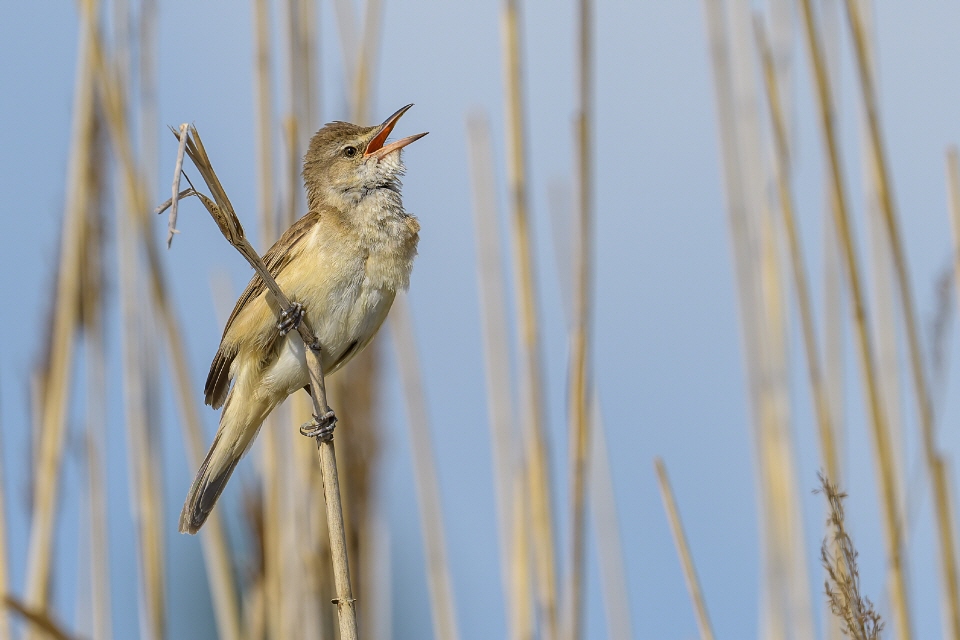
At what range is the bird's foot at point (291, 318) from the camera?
235 centimetres

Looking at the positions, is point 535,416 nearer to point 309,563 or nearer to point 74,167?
point 309,563

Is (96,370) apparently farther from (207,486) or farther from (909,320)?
(909,320)

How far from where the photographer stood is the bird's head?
2.74 meters

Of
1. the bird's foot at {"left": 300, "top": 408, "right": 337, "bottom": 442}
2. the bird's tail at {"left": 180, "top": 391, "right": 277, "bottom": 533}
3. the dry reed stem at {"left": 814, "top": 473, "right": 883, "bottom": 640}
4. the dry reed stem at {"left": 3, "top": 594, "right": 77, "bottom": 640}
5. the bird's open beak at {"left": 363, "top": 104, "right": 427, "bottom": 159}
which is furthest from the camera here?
the bird's open beak at {"left": 363, "top": 104, "right": 427, "bottom": 159}

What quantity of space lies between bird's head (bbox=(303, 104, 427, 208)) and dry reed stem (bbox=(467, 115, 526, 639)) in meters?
0.24

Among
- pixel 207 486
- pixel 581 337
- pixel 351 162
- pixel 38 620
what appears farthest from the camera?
pixel 351 162

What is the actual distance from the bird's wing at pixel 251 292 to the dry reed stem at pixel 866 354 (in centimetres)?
130

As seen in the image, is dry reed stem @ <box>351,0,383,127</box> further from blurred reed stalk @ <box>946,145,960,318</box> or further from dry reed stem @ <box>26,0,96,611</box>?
blurred reed stalk @ <box>946,145,960,318</box>

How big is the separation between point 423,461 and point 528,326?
2.19ft

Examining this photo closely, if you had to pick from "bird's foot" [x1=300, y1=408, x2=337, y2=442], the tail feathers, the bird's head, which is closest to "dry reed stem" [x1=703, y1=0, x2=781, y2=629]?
the bird's head

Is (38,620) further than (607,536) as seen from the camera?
No

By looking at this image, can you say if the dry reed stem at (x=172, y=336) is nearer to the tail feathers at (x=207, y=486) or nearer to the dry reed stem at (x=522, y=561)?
the tail feathers at (x=207, y=486)

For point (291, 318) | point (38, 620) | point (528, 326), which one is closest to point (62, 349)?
point (291, 318)

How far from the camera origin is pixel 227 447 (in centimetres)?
255
